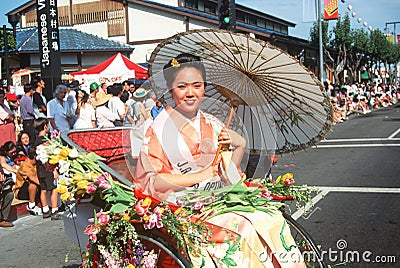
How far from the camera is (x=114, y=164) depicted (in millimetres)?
4762

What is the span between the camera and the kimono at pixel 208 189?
3295 mm

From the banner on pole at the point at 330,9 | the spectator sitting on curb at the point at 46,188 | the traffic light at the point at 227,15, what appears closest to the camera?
the spectator sitting on curb at the point at 46,188

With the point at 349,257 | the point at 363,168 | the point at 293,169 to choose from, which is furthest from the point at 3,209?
the point at 363,168

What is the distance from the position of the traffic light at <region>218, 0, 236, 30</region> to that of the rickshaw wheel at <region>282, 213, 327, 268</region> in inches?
322

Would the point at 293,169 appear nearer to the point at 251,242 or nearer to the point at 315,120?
the point at 315,120

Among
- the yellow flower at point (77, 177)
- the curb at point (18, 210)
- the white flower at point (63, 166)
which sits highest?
the white flower at point (63, 166)

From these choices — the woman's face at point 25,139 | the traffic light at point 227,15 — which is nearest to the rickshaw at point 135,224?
the woman's face at point 25,139

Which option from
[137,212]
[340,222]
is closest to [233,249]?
[137,212]

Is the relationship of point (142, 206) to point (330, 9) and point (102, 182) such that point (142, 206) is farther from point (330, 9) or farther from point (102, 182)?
point (330, 9)

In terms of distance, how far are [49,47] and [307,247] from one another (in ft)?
26.7

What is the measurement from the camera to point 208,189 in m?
3.53

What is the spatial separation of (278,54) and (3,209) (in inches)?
195

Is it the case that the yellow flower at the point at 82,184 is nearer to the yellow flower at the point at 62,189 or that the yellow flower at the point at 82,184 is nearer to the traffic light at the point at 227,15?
the yellow flower at the point at 62,189

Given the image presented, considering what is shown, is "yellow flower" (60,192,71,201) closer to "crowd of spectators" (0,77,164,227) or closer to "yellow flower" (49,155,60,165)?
"yellow flower" (49,155,60,165)
